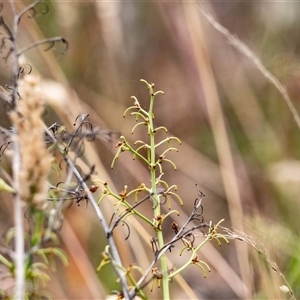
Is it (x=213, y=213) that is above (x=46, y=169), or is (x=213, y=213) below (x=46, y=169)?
above

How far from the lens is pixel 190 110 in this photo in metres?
1.79

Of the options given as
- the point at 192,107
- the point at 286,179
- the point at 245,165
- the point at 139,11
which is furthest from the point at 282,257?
the point at 139,11

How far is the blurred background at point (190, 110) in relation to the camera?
1200 mm

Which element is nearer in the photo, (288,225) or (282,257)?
(282,257)

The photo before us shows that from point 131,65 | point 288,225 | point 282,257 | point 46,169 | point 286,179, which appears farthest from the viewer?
point 131,65

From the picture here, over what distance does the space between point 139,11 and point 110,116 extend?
0.57 m

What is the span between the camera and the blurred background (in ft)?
3.94

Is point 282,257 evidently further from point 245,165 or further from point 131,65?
point 131,65

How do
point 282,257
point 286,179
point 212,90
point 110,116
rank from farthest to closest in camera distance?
point 110,116 → point 212,90 → point 286,179 → point 282,257

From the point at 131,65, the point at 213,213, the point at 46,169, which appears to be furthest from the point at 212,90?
the point at 46,169

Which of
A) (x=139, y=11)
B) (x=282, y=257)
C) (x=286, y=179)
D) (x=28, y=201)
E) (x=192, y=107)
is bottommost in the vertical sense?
(x=28, y=201)

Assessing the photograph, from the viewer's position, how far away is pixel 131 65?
1.79 m

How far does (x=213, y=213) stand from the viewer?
1.49 m

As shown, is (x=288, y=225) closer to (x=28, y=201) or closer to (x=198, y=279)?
(x=198, y=279)
